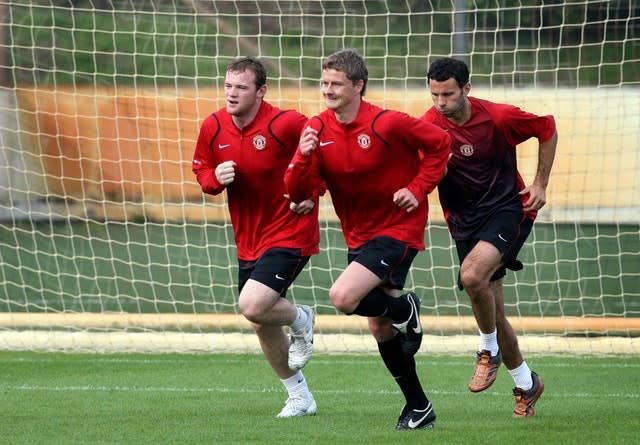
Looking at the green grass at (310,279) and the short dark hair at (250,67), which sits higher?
the short dark hair at (250,67)

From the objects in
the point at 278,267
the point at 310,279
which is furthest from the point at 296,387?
the point at 310,279

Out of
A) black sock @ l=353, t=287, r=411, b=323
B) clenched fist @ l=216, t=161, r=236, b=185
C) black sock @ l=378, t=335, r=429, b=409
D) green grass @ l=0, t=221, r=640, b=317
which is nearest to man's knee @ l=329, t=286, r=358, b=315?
black sock @ l=353, t=287, r=411, b=323

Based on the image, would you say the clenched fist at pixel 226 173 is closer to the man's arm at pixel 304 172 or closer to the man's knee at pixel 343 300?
the man's arm at pixel 304 172

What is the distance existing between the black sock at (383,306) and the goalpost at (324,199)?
13.6 feet

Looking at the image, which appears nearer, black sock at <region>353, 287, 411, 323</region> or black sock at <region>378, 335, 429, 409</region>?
black sock at <region>353, 287, 411, 323</region>

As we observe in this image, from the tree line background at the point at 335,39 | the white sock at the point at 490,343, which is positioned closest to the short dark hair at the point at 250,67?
the white sock at the point at 490,343

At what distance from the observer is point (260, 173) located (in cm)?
743

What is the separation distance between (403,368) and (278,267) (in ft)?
3.10

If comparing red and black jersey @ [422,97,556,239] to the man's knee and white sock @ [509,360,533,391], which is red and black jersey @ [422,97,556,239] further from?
the man's knee

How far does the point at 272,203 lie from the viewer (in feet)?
24.6

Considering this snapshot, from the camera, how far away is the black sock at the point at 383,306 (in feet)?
22.1

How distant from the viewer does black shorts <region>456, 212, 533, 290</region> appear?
734cm

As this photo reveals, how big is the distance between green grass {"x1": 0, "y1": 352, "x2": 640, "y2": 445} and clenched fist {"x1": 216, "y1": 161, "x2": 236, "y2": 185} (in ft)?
4.35

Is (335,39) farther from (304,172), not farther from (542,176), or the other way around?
(304,172)
